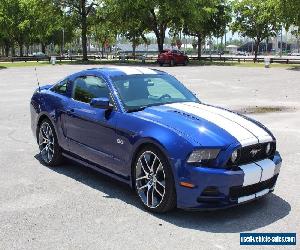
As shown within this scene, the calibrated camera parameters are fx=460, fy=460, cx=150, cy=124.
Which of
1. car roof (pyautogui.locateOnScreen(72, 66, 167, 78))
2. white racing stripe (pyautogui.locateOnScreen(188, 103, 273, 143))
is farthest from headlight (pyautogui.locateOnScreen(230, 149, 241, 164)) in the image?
car roof (pyautogui.locateOnScreen(72, 66, 167, 78))

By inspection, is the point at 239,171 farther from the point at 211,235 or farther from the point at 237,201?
the point at 211,235

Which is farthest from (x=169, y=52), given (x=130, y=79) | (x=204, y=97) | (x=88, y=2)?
(x=130, y=79)

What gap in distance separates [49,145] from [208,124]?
10.3 ft

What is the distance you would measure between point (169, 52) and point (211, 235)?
40643mm

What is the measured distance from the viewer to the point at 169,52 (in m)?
44.5

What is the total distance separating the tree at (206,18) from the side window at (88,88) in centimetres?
4379

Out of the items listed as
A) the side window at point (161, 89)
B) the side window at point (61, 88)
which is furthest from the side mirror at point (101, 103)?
the side window at point (61, 88)

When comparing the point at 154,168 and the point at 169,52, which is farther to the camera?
the point at 169,52

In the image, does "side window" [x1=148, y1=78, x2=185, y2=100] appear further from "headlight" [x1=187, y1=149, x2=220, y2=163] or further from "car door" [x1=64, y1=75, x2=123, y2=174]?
"headlight" [x1=187, y1=149, x2=220, y2=163]

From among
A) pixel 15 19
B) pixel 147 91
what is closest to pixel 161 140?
pixel 147 91

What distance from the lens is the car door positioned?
5.86 metres

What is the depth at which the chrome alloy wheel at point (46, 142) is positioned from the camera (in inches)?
288

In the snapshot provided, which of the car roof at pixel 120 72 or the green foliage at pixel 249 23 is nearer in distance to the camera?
the car roof at pixel 120 72

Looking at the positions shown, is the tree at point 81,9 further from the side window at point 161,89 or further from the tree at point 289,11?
the side window at point 161,89
